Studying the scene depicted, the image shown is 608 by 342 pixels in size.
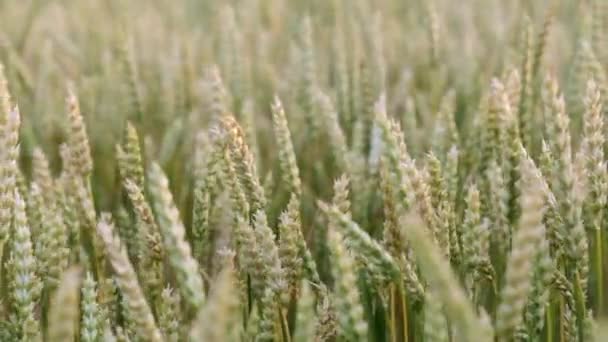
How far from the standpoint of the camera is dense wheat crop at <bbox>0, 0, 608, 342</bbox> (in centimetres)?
53

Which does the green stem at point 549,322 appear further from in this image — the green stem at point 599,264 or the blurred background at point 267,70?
the blurred background at point 267,70

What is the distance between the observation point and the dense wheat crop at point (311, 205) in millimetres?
527

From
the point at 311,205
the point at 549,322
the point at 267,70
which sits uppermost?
the point at 267,70

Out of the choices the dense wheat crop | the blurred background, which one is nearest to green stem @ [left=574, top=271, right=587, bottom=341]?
the dense wheat crop

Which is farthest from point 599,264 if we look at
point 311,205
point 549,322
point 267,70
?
point 267,70

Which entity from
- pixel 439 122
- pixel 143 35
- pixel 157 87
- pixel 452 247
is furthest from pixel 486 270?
pixel 143 35

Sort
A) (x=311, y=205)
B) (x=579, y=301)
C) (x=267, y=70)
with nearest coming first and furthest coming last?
(x=579, y=301) → (x=311, y=205) → (x=267, y=70)

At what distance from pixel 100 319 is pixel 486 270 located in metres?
0.30

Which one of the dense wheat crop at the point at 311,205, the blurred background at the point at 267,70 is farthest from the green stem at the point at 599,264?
the blurred background at the point at 267,70

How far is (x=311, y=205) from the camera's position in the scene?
1.04 metres

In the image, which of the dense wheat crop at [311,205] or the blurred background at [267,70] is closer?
the dense wheat crop at [311,205]

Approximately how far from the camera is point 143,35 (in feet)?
5.84

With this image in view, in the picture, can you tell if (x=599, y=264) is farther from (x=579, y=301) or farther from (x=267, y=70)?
(x=267, y=70)

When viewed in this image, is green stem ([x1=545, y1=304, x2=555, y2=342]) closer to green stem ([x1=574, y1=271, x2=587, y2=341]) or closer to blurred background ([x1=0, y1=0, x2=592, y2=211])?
green stem ([x1=574, y1=271, x2=587, y2=341])
